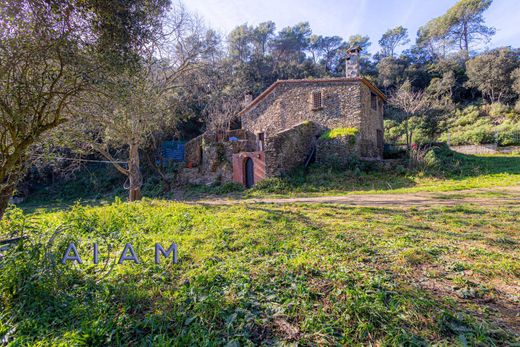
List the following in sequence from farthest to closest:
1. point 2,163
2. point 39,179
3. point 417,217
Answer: point 39,179 → point 417,217 → point 2,163

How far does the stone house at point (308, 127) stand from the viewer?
14172mm

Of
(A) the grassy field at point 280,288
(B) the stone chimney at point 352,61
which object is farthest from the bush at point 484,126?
(A) the grassy field at point 280,288

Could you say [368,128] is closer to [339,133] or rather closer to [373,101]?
[373,101]

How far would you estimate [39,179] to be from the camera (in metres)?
21.0

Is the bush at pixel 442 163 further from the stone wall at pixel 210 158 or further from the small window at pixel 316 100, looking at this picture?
the stone wall at pixel 210 158

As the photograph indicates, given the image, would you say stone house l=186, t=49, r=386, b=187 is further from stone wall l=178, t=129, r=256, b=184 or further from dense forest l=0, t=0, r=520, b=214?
dense forest l=0, t=0, r=520, b=214

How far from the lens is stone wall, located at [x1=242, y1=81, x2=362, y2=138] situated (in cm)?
1588

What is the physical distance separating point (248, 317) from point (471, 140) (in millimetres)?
27226

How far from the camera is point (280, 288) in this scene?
10.2 ft

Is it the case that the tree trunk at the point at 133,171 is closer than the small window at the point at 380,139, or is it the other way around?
the tree trunk at the point at 133,171

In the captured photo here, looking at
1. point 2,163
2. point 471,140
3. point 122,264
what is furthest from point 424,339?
point 471,140

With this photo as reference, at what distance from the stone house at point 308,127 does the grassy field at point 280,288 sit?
30.2 feet

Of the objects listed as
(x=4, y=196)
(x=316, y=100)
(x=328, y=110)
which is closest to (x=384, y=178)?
(x=328, y=110)

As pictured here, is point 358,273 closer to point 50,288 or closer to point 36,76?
point 50,288
